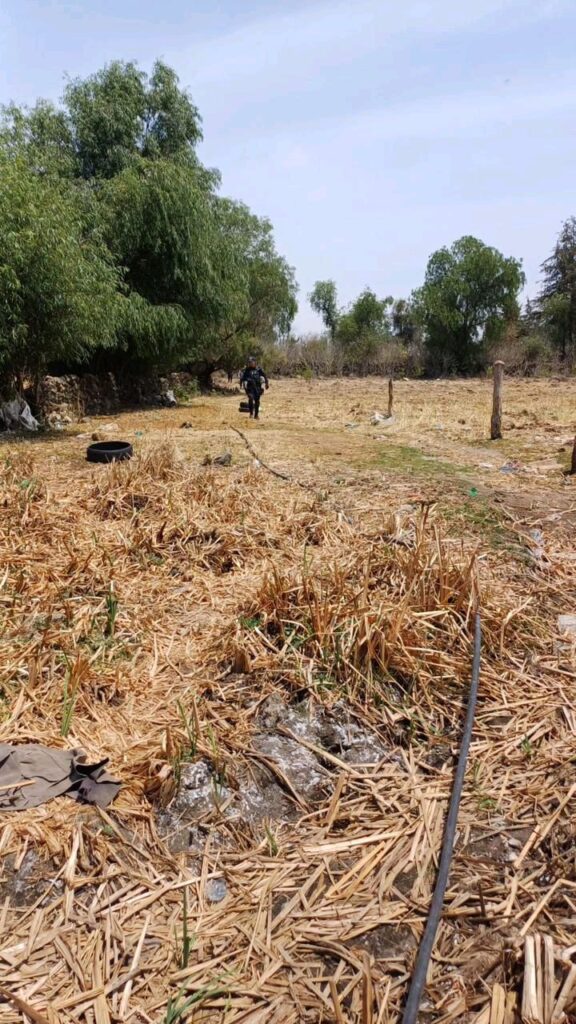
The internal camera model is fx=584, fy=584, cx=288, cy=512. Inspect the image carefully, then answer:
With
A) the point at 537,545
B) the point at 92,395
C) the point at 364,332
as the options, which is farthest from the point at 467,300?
the point at 537,545

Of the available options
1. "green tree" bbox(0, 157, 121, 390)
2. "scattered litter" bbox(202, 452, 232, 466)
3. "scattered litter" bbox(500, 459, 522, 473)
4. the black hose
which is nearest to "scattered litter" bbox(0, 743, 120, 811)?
the black hose

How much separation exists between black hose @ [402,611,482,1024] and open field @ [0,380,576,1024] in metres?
0.06

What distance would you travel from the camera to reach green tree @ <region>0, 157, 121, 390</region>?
8.15 m

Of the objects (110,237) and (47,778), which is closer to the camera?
(47,778)

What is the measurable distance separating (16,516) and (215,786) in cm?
294

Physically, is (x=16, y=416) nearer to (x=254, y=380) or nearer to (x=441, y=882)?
(x=254, y=380)

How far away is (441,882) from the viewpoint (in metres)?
1.55

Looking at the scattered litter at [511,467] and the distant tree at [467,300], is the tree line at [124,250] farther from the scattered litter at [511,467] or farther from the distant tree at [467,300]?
→ the scattered litter at [511,467]

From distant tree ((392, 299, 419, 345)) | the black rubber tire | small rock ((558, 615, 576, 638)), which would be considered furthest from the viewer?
distant tree ((392, 299, 419, 345))

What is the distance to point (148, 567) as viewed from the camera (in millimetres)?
3693

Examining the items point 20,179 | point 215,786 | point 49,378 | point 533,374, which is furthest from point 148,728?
point 533,374

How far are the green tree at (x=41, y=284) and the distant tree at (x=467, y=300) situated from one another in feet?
76.5

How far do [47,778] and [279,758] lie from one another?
0.79 m

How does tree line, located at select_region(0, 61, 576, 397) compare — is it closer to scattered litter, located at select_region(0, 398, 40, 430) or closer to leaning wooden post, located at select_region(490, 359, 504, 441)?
scattered litter, located at select_region(0, 398, 40, 430)
